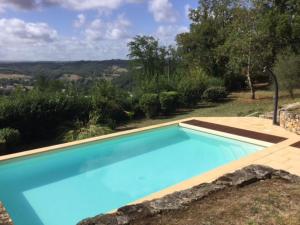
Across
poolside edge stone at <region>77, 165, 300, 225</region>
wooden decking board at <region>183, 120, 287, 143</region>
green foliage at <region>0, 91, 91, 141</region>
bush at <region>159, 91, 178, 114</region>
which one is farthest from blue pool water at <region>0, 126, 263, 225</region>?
bush at <region>159, 91, 178, 114</region>

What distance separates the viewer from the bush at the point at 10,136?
971 centimetres

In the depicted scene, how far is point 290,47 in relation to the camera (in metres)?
18.8

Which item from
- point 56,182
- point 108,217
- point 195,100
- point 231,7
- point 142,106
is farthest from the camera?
point 231,7

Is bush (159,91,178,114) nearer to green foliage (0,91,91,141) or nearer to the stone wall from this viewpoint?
green foliage (0,91,91,141)

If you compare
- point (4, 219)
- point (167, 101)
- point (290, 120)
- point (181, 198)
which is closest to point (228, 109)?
point (167, 101)

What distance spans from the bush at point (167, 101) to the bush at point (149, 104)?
0.38 metres

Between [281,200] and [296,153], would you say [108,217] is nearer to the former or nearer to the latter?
[281,200]

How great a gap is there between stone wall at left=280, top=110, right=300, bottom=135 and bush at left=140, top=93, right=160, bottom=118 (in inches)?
247

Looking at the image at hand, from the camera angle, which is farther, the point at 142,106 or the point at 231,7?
the point at 231,7

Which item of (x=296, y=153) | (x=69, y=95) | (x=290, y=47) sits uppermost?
(x=290, y=47)

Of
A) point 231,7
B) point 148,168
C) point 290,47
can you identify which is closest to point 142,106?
point 148,168

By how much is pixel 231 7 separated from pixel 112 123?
1741cm

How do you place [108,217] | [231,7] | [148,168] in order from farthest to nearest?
[231,7], [148,168], [108,217]

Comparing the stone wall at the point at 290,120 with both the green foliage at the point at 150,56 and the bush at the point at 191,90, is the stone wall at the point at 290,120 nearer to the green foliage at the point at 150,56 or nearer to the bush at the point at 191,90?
the bush at the point at 191,90
